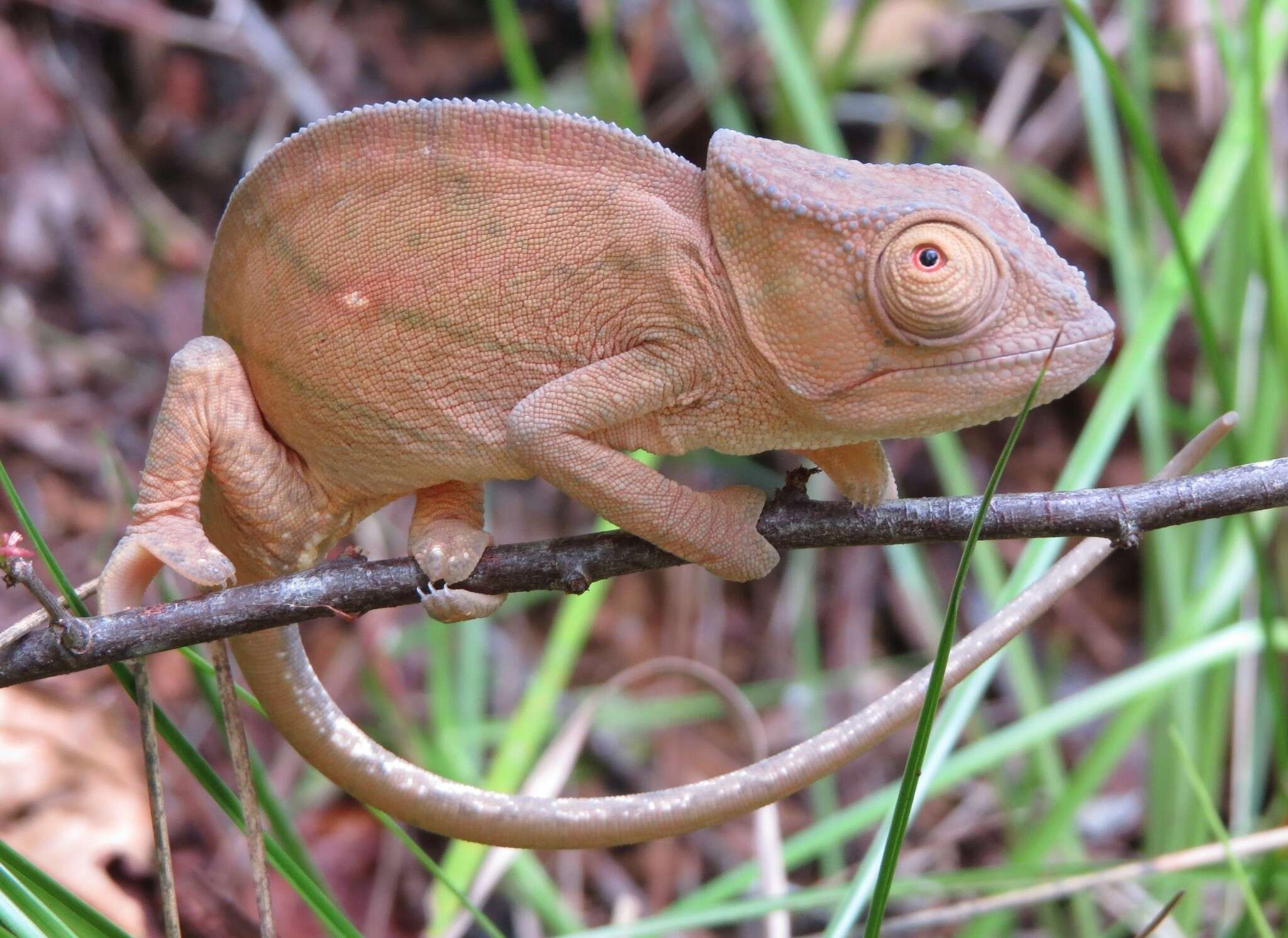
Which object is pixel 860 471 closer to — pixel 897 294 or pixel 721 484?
pixel 897 294

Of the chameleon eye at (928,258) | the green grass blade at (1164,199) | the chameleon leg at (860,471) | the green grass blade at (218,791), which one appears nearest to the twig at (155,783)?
the green grass blade at (218,791)

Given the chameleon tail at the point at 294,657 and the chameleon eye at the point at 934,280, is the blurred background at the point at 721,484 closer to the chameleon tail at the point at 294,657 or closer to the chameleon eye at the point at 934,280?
the chameleon tail at the point at 294,657

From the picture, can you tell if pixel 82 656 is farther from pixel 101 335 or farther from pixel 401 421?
pixel 101 335

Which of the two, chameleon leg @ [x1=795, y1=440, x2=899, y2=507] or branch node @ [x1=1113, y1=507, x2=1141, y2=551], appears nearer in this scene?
branch node @ [x1=1113, y1=507, x2=1141, y2=551]

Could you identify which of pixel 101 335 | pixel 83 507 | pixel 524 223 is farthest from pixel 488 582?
pixel 101 335

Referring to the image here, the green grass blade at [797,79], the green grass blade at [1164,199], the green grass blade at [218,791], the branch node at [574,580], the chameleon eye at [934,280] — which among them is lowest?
the green grass blade at [218,791]

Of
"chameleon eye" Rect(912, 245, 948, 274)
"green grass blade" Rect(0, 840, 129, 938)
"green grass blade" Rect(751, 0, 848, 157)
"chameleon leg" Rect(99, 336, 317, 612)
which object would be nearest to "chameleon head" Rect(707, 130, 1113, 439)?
"chameleon eye" Rect(912, 245, 948, 274)

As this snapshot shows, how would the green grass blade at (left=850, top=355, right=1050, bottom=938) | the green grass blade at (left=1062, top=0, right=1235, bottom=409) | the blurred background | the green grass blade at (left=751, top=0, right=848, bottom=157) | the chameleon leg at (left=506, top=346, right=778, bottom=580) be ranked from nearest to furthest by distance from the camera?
the green grass blade at (left=850, top=355, right=1050, bottom=938) < the chameleon leg at (left=506, top=346, right=778, bottom=580) < the green grass blade at (left=1062, top=0, right=1235, bottom=409) < the blurred background < the green grass blade at (left=751, top=0, right=848, bottom=157)

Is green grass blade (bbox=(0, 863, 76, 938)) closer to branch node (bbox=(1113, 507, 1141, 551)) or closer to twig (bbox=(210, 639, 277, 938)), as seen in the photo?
twig (bbox=(210, 639, 277, 938))
